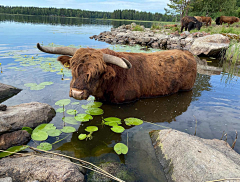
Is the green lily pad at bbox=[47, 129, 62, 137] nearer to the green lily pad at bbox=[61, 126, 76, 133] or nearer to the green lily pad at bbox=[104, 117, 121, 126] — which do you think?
the green lily pad at bbox=[61, 126, 76, 133]

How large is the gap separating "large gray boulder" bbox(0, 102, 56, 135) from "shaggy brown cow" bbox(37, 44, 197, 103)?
838mm

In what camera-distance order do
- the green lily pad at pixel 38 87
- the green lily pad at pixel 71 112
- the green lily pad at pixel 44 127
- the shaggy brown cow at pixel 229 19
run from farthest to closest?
the shaggy brown cow at pixel 229 19
the green lily pad at pixel 38 87
the green lily pad at pixel 71 112
the green lily pad at pixel 44 127

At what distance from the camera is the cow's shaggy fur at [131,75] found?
387cm

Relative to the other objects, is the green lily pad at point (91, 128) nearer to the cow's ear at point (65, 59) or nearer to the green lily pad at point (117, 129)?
the green lily pad at point (117, 129)

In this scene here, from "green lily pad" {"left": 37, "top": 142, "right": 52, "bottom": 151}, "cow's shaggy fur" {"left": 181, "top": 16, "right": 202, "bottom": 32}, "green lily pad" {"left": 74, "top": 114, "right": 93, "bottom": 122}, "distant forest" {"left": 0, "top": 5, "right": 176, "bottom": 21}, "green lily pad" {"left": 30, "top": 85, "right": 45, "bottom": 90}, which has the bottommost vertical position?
"green lily pad" {"left": 37, "top": 142, "right": 52, "bottom": 151}

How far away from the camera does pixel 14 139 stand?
3070 mm

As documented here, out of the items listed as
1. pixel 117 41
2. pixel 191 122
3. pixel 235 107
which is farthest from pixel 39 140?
pixel 117 41

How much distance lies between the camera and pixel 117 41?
64.7ft

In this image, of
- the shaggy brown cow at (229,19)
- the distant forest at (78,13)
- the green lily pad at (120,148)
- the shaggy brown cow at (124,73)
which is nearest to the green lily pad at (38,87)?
the shaggy brown cow at (124,73)

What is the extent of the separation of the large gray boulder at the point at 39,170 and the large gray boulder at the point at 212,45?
12443 millimetres

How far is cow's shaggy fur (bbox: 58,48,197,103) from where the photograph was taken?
3866 millimetres

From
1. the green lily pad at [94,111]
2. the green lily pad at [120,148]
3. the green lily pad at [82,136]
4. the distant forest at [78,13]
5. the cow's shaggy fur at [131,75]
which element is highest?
the distant forest at [78,13]

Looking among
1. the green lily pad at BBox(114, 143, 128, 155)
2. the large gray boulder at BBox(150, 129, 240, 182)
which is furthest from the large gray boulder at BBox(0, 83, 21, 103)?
the large gray boulder at BBox(150, 129, 240, 182)

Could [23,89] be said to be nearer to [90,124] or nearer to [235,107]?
[90,124]
